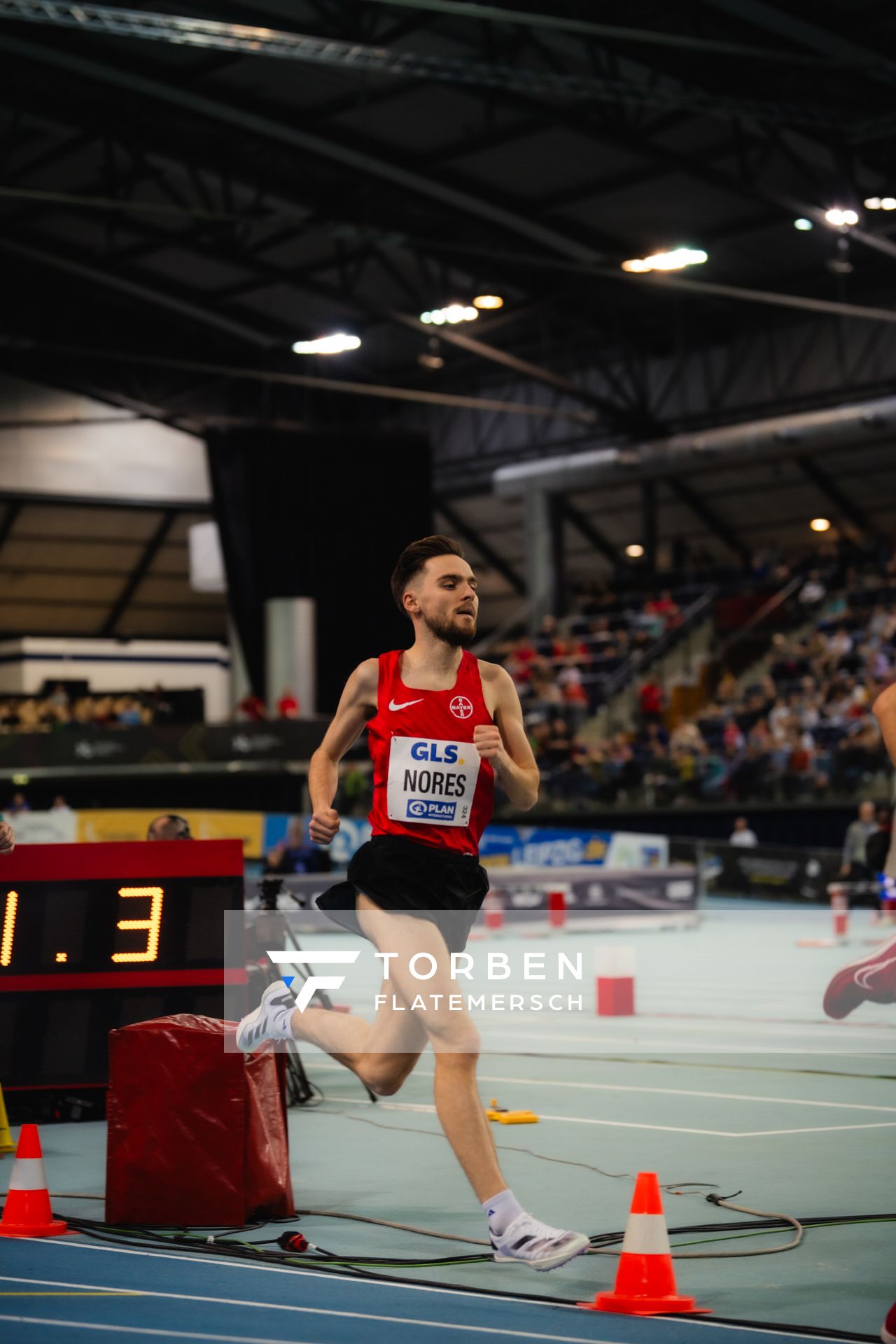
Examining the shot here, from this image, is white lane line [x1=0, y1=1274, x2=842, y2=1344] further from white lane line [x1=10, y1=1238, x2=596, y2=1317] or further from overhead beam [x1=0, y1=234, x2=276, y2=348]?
overhead beam [x1=0, y1=234, x2=276, y2=348]

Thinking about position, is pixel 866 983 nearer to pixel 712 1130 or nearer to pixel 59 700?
pixel 712 1130

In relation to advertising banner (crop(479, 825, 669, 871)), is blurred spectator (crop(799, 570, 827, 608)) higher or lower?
higher

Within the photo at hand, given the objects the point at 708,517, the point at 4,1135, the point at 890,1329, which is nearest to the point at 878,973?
the point at 890,1329

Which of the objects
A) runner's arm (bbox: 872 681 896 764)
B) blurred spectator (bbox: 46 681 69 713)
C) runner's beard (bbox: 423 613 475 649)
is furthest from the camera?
blurred spectator (bbox: 46 681 69 713)

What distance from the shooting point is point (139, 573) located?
153 ft

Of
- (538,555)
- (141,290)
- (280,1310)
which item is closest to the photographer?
(280,1310)

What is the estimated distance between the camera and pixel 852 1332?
178 inches

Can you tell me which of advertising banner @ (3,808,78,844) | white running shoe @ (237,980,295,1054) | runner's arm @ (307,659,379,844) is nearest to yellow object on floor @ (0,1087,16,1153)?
white running shoe @ (237,980,295,1054)

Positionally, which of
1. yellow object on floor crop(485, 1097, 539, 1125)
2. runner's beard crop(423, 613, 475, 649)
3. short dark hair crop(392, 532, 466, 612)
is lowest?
yellow object on floor crop(485, 1097, 539, 1125)

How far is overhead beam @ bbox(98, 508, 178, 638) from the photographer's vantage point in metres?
44.9

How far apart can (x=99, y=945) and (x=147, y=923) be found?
0.82 ft

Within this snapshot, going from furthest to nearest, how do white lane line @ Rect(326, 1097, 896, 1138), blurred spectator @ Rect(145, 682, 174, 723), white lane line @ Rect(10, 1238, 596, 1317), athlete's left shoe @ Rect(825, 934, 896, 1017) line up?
1. blurred spectator @ Rect(145, 682, 174, 723)
2. white lane line @ Rect(326, 1097, 896, 1138)
3. athlete's left shoe @ Rect(825, 934, 896, 1017)
4. white lane line @ Rect(10, 1238, 596, 1317)

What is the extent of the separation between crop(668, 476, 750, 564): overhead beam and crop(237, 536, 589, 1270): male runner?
3557cm

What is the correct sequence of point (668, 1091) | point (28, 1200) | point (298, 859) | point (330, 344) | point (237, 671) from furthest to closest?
point (237, 671) < point (330, 344) < point (298, 859) < point (668, 1091) < point (28, 1200)
